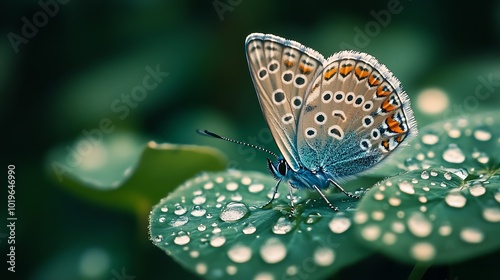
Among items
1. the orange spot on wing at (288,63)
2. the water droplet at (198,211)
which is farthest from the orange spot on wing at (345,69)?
the water droplet at (198,211)

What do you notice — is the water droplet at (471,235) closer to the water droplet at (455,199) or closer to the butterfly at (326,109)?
the water droplet at (455,199)

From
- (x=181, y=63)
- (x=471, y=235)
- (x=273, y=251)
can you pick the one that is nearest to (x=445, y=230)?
(x=471, y=235)

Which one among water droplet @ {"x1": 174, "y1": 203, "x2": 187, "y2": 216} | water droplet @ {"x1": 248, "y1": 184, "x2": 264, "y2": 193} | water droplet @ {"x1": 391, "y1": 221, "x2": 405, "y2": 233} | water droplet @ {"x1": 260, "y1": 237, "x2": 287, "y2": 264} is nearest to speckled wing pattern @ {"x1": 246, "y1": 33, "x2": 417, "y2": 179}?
water droplet @ {"x1": 248, "y1": 184, "x2": 264, "y2": 193}

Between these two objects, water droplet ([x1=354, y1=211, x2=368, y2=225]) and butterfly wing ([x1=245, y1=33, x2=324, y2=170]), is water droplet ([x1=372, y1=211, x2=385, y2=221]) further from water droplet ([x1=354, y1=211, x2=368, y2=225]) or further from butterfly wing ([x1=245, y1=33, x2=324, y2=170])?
butterfly wing ([x1=245, y1=33, x2=324, y2=170])

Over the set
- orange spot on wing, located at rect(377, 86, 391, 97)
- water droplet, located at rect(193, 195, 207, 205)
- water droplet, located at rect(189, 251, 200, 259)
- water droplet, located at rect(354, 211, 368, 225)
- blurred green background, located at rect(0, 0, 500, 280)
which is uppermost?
blurred green background, located at rect(0, 0, 500, 280)

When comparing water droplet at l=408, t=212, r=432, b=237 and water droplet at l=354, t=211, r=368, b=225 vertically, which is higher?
water droplet at l=354, t=211, r=368, b=225

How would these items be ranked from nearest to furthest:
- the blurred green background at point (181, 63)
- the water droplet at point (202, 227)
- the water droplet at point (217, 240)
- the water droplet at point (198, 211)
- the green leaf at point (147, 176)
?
1. the water droplet at point (217, 240)
2. the water droplet at point (202, 227)
3. the water droplet at point (198, 211)
4. the green leaf at point (147, 176)
5. the blurred green background at point (181, 63)
